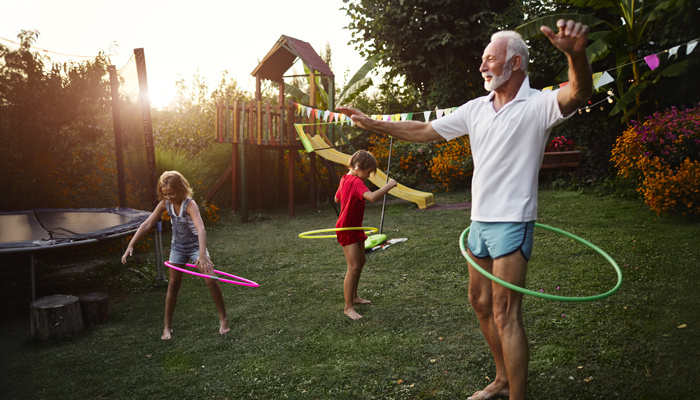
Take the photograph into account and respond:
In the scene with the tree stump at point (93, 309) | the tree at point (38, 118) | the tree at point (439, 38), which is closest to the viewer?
the tree stump at point (93, 309)

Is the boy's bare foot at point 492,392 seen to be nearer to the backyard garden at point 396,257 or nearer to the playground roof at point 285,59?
the backyard garden at point 396,257

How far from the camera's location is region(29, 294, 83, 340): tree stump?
4.27 m

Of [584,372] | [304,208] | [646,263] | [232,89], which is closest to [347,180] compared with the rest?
[584,372]

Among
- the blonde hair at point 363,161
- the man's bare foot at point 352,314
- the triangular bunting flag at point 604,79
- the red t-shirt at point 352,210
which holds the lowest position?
the man's bare foot at point 352,314

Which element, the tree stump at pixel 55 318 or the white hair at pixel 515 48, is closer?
the white hair at pixel 515 48

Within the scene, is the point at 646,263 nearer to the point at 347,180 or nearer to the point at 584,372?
the point at 584,372

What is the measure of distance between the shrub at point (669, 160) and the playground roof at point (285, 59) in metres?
6.87

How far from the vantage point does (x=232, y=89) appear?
63.1ft

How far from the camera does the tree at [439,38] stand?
13.2 meters

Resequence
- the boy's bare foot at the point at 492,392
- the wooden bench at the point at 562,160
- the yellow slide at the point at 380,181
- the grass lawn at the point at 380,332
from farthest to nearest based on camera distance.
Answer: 1. the wooden bench at the point at 562,160
2. the yellow slide at the point at 380,181
3. the grass lawn at the point at 380,332
4. the boy's bare foot at the point at 492,392

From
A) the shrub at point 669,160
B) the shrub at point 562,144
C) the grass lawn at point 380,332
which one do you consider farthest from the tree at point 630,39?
the grass lawn at point 380,332

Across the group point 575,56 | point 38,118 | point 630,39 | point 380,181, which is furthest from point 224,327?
point 630,39

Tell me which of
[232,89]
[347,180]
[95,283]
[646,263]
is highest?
[232,89]

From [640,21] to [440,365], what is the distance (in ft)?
29.0
